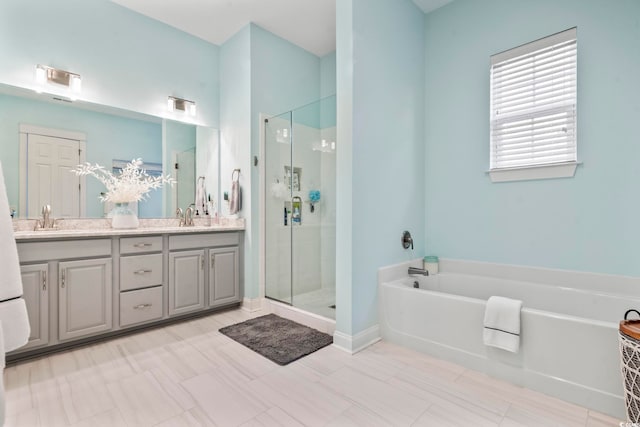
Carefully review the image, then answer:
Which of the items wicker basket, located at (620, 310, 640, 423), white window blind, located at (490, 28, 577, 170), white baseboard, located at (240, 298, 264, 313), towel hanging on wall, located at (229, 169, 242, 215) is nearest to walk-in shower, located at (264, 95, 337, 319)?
white baseboard, located at (240, 298, 264, 313)

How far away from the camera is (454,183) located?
2.81m

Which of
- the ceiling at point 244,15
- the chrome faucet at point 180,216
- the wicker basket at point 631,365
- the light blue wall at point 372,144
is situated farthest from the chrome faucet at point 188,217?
the wicker basket at point 631,365

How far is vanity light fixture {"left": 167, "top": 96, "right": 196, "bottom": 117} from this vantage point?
3109 mm

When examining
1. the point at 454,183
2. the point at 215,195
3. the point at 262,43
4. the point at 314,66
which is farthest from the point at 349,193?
the point at 314,66

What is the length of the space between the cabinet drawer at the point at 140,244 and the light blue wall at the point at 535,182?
2507mm

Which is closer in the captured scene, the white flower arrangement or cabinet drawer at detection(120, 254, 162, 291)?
cabinet drawer at detection(120, 254, 162, 291)

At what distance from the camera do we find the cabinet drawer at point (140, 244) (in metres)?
2.44

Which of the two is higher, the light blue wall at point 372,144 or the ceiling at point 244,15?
the ceiling at point 244,15

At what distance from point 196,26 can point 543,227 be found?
3.70 meters

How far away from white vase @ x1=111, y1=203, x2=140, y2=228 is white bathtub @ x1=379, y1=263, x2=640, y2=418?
2202 mm

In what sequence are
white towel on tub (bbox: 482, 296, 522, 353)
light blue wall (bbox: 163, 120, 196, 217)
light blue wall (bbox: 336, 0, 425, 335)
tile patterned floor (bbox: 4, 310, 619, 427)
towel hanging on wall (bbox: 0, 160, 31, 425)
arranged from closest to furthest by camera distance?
towel hanging on wall (bbox: 0, 160, 31, 425) < tile patterned floor (bbox: 4, 310, 619, 427) < white towel on tub (bbox: 482, 296, 522, 353) < light blue wall (bbox: 336, 0, 425, 335) < light blue wall (bbox: 163, 120, 196, 217)

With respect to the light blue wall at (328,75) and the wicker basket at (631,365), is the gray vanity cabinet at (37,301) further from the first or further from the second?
the wicker basket at (631,365)

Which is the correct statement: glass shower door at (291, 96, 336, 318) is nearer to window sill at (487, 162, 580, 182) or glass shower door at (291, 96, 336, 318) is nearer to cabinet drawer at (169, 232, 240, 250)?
cabinet drawer at (169, 232, 240, 250)

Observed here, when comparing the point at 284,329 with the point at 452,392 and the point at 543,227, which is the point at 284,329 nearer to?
the point at 452,392
